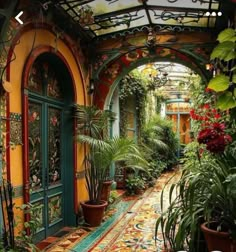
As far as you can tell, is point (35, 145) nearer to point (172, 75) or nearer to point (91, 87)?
point (91, 87)

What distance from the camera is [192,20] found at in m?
5.04

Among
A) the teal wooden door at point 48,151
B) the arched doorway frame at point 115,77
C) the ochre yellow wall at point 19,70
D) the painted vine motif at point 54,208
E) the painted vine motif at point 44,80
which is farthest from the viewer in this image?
the arched doorway frame at point 115,77

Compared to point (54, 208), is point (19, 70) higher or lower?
→ higher

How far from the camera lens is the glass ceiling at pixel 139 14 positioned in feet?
14.4

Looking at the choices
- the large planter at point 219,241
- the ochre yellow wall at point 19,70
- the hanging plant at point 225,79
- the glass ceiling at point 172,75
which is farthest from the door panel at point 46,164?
the hanging plant at point 225,79

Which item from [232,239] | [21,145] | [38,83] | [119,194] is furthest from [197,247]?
[119,194]

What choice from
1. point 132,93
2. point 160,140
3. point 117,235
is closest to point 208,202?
point 117,235

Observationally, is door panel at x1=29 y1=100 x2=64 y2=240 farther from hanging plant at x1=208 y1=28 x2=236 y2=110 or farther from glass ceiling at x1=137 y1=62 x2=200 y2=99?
hanging plant at x1=208 y1=28 x2=236 y2=110

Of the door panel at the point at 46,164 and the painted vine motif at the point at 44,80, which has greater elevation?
the painted vine motif at the point at 44,80

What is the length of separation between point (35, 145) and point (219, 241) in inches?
104

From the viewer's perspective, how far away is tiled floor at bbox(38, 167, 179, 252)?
3.91m

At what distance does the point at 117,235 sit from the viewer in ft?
14.4

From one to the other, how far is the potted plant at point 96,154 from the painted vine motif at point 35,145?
732 mm

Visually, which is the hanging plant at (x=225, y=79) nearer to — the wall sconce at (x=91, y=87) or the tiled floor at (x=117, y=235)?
the tiled floor at (x=117, y=235)
